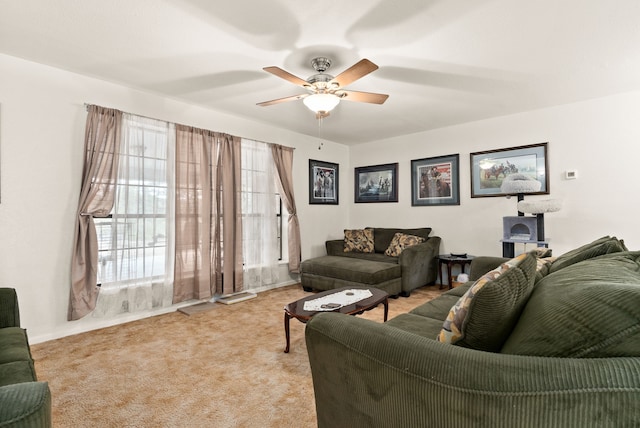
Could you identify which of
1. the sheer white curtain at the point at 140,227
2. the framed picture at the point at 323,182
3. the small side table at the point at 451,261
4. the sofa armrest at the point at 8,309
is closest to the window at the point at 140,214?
the sheer white curtain at the point at 140,227

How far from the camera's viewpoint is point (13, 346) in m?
1.57

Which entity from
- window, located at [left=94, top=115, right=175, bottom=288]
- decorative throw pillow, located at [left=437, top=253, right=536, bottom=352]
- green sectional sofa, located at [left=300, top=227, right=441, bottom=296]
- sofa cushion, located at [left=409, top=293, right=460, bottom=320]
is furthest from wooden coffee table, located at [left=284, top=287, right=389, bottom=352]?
window, located at [left=94, top=115, right=175, bottom=288]

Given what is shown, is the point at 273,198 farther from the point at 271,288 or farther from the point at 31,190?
the point at 31,190

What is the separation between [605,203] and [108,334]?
5585 millimetres

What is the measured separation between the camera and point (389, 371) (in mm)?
893

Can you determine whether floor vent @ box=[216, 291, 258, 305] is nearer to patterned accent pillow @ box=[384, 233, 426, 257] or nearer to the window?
the window

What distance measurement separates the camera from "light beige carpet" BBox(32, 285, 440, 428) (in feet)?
5.72

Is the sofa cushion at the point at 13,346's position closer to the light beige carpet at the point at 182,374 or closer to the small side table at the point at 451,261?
the light beige carpet at the point at 182,374

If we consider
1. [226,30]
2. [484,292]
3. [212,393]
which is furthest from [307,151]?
[484,292]

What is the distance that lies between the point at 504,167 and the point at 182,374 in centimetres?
452

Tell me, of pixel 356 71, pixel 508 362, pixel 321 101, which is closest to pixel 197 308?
pixel 321 101

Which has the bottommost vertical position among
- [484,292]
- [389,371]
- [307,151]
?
[389,371]

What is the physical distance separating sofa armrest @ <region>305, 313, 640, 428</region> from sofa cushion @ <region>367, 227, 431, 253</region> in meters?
4.05

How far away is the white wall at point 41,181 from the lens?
268 cm
